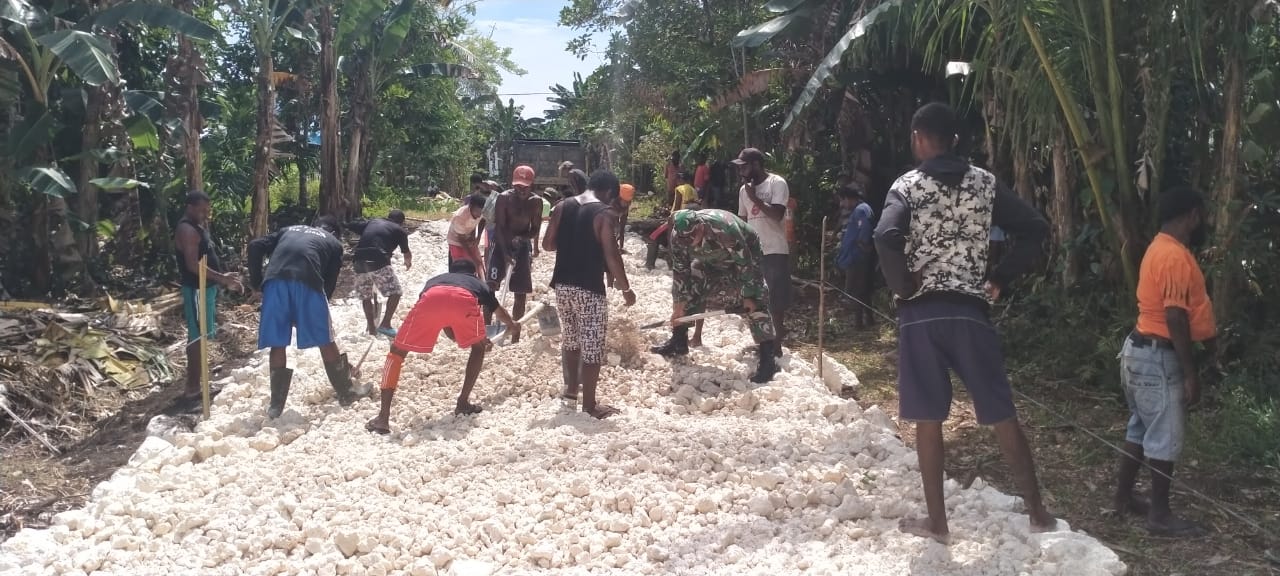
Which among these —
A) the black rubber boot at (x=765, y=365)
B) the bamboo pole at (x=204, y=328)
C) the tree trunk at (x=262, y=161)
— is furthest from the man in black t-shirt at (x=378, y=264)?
the tree trunk at (x=262, y=161)

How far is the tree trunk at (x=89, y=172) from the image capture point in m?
11.4

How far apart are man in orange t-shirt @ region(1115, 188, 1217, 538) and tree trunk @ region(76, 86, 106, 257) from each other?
35.9 ft

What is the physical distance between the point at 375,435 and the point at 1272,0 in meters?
5.64

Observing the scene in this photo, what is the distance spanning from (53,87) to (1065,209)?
11.2 meters

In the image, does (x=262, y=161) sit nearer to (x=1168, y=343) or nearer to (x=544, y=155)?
(x=1168, y=343)

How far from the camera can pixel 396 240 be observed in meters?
8.77

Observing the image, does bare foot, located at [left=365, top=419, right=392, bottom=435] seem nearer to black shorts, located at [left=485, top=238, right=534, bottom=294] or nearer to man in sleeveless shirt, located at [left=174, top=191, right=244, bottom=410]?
man in sleeveless shirt, located at [left=174, top=191, right=244, bottom=410]

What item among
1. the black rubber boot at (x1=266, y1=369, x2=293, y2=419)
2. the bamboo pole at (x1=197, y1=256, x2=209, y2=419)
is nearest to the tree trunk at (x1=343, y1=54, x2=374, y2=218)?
the bamboo pole at (x1=197, y1=256, x2=209, y2=419)

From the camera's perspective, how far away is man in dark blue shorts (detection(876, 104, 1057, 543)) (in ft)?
12.4

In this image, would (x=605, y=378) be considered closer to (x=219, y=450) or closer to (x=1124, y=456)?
(x=219, y=450)

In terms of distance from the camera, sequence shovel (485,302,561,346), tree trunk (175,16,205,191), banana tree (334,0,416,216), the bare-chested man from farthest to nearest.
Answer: banana tree (334,0,416,216)
tree trunk (175,16,205,191)
the bare-chested man
shovel (485,302,561,346)

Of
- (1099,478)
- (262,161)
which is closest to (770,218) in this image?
(1099,478)

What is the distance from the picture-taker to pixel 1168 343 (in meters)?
4.11

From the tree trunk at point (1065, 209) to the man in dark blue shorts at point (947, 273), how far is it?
3.68 metres
